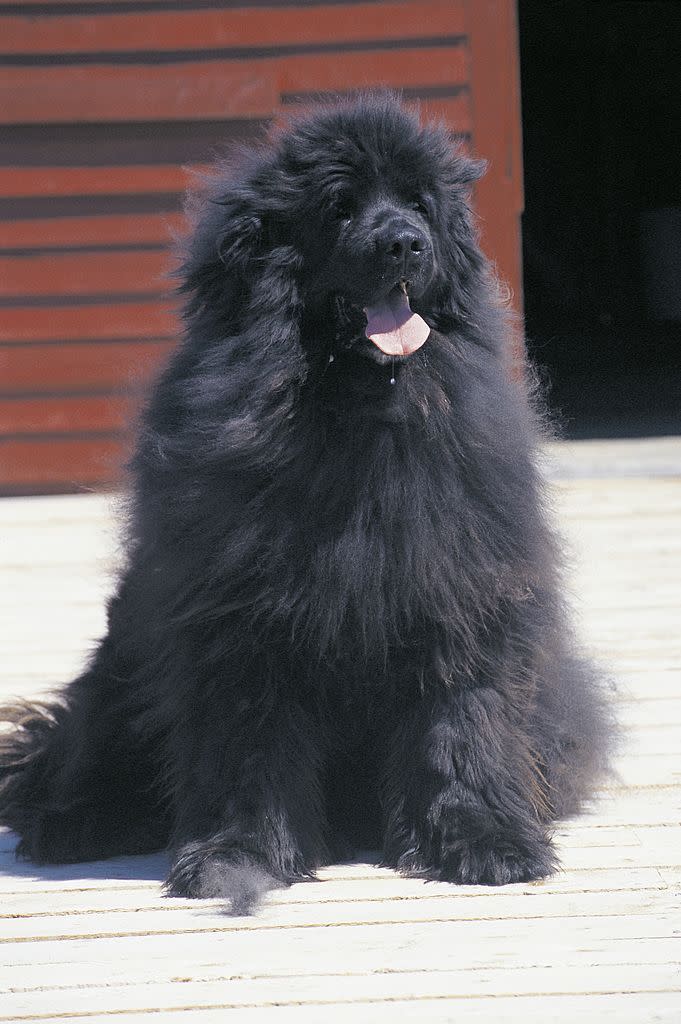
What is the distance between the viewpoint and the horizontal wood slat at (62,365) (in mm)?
6605

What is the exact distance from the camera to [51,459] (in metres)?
6.62

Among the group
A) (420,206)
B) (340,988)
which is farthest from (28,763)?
(420,206)

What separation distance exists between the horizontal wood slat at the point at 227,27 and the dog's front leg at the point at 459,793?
462 cm

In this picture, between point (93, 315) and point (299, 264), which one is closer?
point (299, 264)

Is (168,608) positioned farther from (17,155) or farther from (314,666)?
(17,155)

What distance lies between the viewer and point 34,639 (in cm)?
425

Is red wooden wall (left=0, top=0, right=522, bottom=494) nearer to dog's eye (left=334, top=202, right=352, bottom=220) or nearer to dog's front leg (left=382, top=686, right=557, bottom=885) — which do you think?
dog's eye (left=334, top=202, right=352, bottom=220)

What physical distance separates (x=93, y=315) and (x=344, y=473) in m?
4.37

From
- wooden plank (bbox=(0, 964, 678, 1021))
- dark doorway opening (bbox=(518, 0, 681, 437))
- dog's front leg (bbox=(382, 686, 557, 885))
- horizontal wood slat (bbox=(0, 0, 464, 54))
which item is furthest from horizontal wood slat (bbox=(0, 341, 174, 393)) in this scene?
dark doorway opening (bbox=(518, 0, 681, 437))

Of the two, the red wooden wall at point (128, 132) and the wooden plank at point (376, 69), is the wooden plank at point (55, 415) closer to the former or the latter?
the red wooden wall at point (128, 132)

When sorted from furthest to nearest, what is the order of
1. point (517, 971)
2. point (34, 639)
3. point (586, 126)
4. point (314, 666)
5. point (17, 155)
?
point (586, 126), point (17, 155), point (34, 639), point (314, 666), point (517, 971)

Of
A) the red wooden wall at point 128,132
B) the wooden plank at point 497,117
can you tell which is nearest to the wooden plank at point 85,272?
the red wooden wall at point 128,132

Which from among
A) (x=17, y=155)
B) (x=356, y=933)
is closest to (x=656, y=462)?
(x=17, y=155)

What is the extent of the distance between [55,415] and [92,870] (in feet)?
13.9
